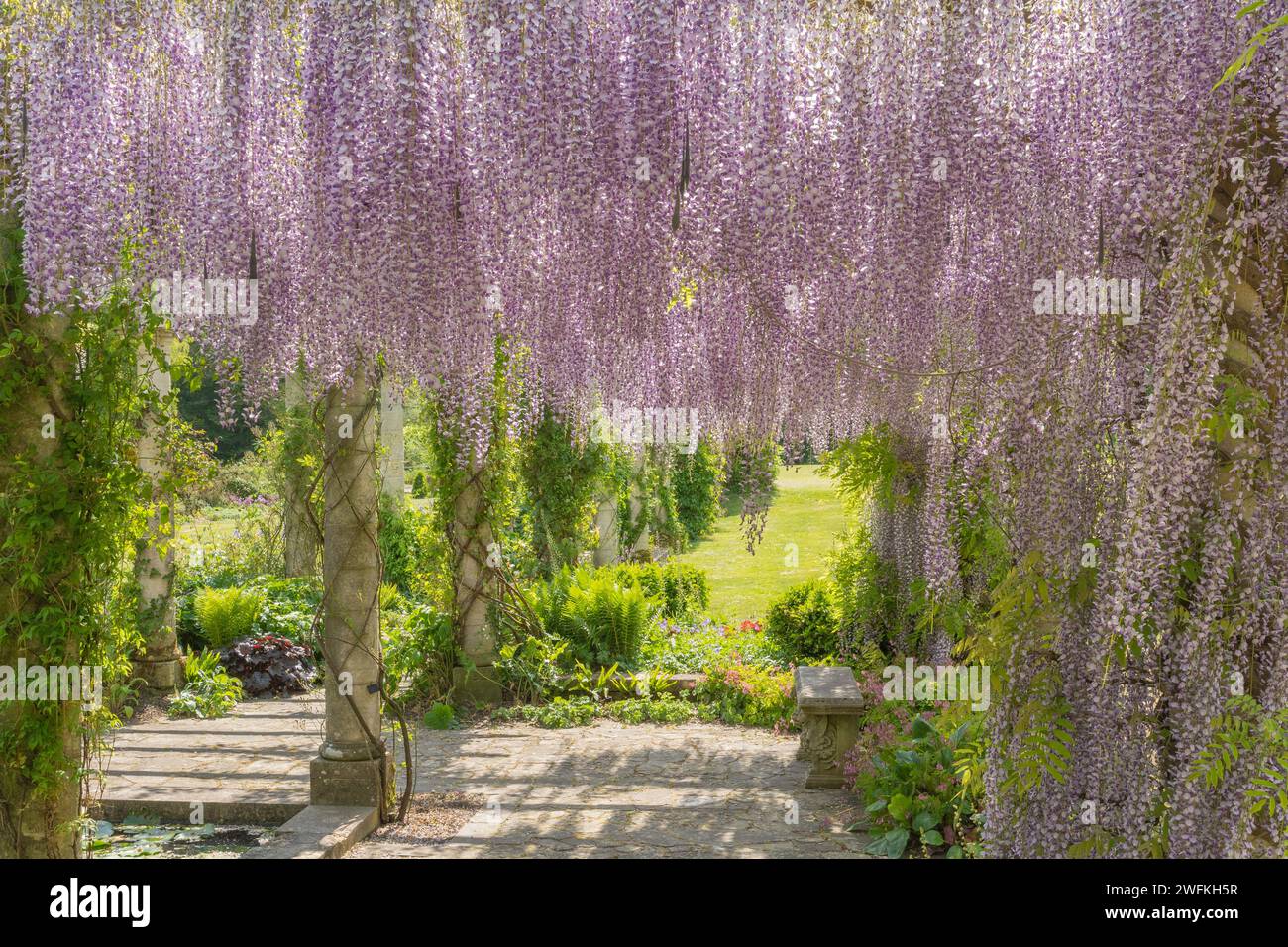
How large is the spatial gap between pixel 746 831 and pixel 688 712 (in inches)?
104

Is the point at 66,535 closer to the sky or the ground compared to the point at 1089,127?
closer to the ground

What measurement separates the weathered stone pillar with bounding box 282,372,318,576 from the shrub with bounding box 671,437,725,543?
586 cm

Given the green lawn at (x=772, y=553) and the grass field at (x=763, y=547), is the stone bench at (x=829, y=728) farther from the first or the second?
the green lawn at (x=772, y=553)

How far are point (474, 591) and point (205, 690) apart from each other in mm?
2011

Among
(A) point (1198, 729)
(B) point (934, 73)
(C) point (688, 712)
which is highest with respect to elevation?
(B) point (934, 73)

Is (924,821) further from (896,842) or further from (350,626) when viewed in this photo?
(350,626)

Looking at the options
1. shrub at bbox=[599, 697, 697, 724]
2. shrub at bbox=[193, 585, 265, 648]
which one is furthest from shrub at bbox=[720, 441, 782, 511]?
shrub at bbox=[193, 585, 265, 648]

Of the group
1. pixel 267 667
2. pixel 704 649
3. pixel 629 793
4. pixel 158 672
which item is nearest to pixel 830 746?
pixel 629 793

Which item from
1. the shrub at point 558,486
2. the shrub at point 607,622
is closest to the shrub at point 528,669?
the shrub at point 607,622

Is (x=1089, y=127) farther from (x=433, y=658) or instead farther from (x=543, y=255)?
(x=433, y=658)

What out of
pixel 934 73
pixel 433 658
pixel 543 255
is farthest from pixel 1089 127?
pixel 433 658

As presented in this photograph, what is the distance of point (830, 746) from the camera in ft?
17.9

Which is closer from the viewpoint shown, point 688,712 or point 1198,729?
point 1198,729

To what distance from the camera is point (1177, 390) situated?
7.88 feet
